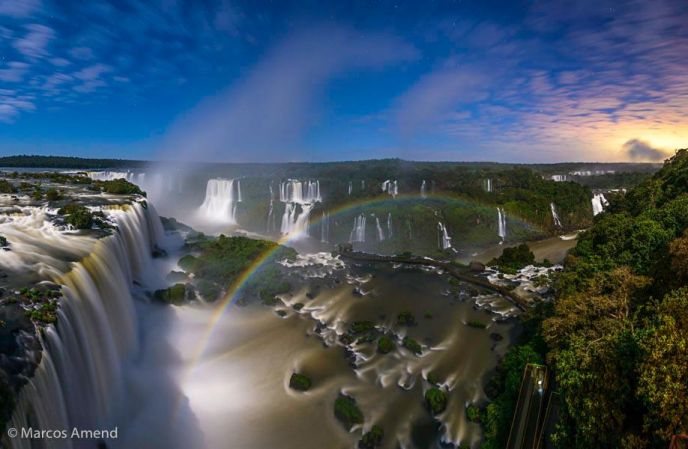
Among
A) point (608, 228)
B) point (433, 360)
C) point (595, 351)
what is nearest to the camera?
point (595, 351)

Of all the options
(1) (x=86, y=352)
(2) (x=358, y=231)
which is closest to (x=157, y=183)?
(2) (x=358, y=231)

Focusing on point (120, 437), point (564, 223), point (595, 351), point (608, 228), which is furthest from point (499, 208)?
point (120, 437)

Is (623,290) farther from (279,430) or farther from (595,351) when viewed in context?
(279,430)

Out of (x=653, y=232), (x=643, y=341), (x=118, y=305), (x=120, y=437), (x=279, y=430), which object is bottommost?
(x=279, y=430)

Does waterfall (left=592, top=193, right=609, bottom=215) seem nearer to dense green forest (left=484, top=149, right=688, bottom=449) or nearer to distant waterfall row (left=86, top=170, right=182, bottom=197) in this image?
dense green forest (left=484, top=149, right=688, bottom=449)

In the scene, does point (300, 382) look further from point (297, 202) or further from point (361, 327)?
point (297, 202)

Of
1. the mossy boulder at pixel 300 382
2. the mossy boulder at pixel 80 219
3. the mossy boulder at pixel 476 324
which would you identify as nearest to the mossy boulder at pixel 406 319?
the mossy boulder at pixel 476 324

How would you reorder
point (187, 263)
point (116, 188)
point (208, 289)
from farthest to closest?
point (116, 188), point (187, 263), point (208, 289)
